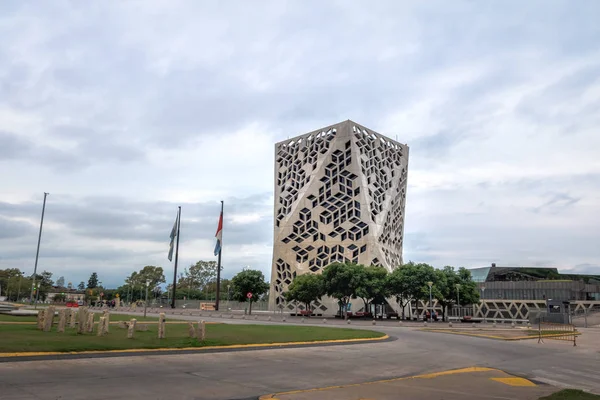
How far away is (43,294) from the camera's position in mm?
121375

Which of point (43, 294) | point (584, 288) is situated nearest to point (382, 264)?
point (584, 288)

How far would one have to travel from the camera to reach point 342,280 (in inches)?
2581

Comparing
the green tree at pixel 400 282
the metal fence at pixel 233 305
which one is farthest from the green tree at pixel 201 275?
the green tree at pixel 400 282

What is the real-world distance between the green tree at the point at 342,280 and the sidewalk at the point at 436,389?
50.9 m

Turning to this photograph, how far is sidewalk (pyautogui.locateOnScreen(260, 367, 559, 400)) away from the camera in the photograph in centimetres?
1038

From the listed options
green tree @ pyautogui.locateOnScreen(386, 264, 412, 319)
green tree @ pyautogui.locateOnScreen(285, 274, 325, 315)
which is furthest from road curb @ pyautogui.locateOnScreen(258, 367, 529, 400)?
green tree @ pyautogui.locateOnScreen(285, 274, 325, 315)

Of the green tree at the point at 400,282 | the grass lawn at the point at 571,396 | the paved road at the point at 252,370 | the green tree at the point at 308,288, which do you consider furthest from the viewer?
the green tree at the point at 308,288

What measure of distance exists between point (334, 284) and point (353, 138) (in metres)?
33.7

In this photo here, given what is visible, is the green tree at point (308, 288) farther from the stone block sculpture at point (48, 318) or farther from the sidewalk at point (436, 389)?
the sidewalk at point (436, 389)

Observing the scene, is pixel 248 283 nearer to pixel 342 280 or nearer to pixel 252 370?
pixel 342 280

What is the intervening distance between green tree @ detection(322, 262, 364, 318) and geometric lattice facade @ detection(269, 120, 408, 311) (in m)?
16.7

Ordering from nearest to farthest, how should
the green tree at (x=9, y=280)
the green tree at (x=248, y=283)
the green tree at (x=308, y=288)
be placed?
the green tree at (x=308, y=288)
the green tree at (x=248, y=283)
the green tree at (x=9, y=280)

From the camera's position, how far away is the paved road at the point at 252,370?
10336 millimetres

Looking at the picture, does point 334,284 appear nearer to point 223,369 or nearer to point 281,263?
point 281,263
